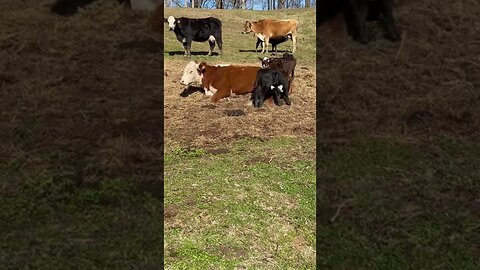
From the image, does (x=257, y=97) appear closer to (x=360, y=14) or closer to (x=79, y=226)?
(x=360, y=14)

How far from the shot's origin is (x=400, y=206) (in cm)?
608

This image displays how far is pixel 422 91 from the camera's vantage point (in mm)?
9695

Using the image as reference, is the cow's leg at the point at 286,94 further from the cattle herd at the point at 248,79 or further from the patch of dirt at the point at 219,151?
the patch of dirt at the point at 219,151

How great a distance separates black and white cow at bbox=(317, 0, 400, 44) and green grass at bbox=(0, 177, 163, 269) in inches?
284

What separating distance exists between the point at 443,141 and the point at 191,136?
3.41 meters

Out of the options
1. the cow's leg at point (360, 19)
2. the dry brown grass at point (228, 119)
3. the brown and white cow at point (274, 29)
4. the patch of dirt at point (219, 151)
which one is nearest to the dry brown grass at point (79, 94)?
the dry brown grass at point (228, 119)

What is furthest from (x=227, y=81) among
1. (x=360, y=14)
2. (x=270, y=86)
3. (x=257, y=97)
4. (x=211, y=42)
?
(x=211, y=42)

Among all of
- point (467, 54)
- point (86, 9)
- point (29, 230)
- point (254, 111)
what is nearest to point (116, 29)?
point (86, 9)

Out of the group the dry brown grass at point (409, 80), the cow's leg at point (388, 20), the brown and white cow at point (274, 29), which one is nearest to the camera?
the dry brown grass at point (409, 80)

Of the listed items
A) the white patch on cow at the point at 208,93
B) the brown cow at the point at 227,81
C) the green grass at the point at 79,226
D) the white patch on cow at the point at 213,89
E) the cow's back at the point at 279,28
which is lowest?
the green grass at the point at 79,226

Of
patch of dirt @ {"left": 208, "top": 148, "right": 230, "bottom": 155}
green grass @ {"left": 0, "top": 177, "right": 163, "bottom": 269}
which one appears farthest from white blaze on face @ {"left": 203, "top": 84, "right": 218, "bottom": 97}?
green grass @ {"left": 0, "top": 177, "right": 163, "bottom": 269}

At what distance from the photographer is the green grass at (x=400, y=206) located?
520cm

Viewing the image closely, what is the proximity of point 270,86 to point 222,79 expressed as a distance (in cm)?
118

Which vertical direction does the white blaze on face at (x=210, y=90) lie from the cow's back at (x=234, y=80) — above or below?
below
